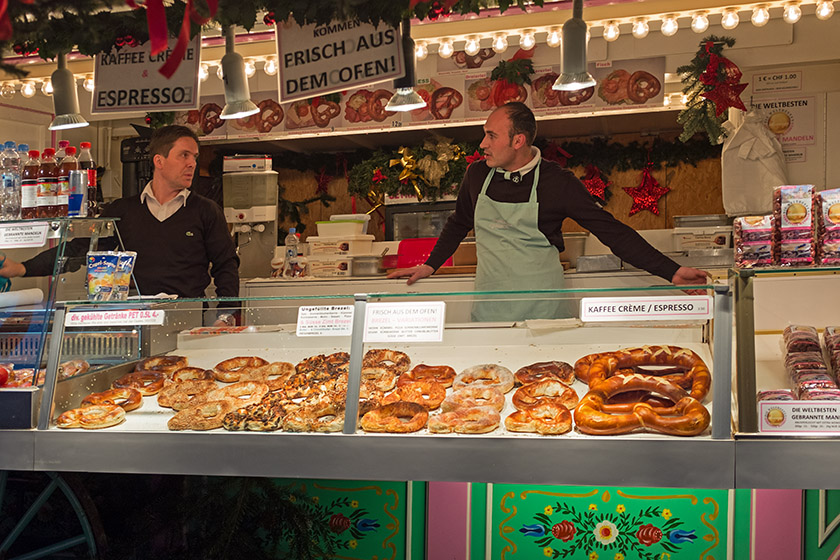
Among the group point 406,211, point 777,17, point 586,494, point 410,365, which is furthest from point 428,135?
point 586,494

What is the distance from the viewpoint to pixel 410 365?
2.58m

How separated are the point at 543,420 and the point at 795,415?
1.96 feet

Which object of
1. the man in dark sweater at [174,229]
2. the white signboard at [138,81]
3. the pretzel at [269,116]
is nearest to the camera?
the white signboard at [138,81]

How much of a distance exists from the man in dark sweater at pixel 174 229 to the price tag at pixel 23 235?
115 centimetres

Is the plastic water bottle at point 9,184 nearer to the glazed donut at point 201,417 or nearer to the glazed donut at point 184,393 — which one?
Result: the glazed donut at point 184,393

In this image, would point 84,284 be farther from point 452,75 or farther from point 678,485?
point 452,75

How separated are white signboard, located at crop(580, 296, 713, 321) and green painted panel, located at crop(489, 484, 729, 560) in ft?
1.96

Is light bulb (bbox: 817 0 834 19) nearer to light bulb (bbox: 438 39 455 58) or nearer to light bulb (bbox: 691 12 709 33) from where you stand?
light bulb (bbox: 691 12 709 33)

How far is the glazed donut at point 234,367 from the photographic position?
2579 mm

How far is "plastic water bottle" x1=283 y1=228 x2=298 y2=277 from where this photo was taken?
633cm

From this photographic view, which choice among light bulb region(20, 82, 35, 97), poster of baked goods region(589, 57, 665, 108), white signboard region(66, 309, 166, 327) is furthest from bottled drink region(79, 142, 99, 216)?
light bulb region(20, 82, 35, 97)

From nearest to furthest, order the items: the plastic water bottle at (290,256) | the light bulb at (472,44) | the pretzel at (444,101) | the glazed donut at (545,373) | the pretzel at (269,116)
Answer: the glazed donut at (545,373), the light bulb at (472,44), the pretzel at (444,101), the plastic water bottle at (290,256), the pretzel at (269,116)

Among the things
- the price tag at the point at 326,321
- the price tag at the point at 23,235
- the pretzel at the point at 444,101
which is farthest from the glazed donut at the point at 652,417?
the pretzel at the point at 444,101

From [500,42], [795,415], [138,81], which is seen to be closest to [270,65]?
[500,42]
